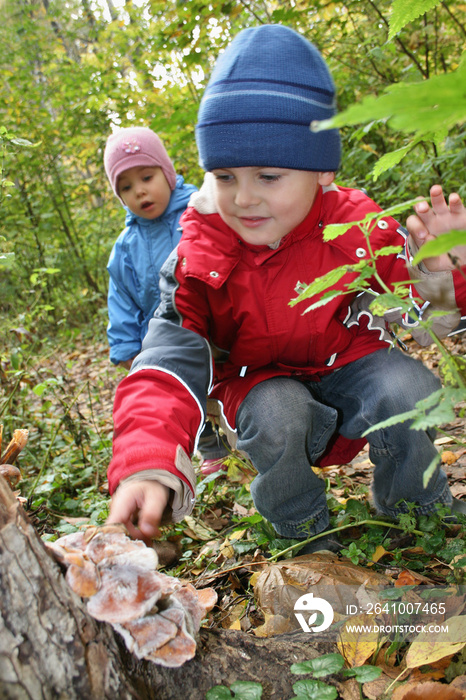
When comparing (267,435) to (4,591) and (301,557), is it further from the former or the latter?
(4,591)

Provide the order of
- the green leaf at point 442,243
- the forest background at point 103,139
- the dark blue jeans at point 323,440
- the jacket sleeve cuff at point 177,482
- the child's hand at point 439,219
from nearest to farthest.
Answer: the green leaf at point 442,243 → the jacket sleeve cuff at point 177,482 → the child's hand at point 439,219 → the dark blue jeans at point 323,440 → the forest background at point 103,139

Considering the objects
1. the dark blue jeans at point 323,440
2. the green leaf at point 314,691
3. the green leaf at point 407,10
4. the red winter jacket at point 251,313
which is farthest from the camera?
the dark blue jeans at point 323,440

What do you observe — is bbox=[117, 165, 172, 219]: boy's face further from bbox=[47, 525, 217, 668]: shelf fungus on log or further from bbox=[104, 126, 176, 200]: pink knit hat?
bbox=[47, 525, 217, 668]: shelf fungus on log

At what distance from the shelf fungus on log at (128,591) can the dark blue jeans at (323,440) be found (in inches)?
37.4

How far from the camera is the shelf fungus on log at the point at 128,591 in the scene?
105cm

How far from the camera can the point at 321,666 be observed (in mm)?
1235

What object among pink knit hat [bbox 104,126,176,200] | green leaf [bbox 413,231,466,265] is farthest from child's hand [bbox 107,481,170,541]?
pink knit hat [bbox 104,126,176,200]

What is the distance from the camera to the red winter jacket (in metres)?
1.89

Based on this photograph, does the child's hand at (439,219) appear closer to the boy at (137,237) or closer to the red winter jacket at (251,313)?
the red winter jacket at (251,313)

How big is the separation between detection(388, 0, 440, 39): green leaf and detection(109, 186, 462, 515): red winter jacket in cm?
76

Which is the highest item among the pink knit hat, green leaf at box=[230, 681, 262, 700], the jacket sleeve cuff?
the pink knit hat

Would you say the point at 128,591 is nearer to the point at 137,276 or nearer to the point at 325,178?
the point at 325,178

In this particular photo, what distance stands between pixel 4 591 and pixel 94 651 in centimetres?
23

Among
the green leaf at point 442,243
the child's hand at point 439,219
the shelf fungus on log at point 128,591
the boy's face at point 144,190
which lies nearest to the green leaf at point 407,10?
the child's hand at point 439,219
